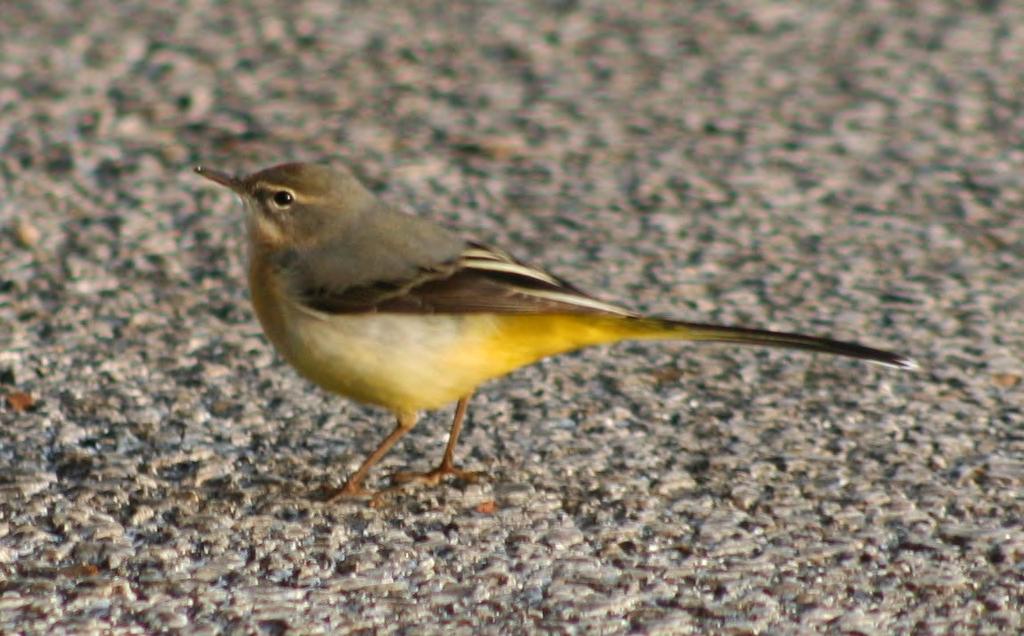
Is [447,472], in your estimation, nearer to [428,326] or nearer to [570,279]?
[428,326]

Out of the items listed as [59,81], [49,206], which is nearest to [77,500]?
[49,206]

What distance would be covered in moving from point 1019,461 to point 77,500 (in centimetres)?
308

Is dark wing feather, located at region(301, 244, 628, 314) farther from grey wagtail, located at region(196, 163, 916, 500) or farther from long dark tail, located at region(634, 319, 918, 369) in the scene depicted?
long dark tail, located at region(634, 319, 918, 369)

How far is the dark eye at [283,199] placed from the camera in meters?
5.56

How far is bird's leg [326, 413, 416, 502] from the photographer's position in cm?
507

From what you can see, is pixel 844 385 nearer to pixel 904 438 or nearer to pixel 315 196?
pixel 904 438

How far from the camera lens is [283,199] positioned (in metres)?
5.57

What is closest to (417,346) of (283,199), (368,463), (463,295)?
(463,295)

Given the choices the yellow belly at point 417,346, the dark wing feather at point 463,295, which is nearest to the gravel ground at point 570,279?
the yellow belly at point 417,346

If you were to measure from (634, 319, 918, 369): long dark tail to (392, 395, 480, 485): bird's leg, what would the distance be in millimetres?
688

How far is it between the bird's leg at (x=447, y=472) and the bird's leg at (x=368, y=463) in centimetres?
11

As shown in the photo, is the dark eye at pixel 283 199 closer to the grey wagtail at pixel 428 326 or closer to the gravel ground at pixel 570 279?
the grey wagtail at pixel 428 326

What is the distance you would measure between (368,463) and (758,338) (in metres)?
1.34

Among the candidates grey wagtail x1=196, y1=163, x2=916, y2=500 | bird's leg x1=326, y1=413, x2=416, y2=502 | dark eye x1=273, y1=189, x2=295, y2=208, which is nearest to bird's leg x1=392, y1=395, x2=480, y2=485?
grey wagtail x1=196, y1=163, x2=916, y2=500
